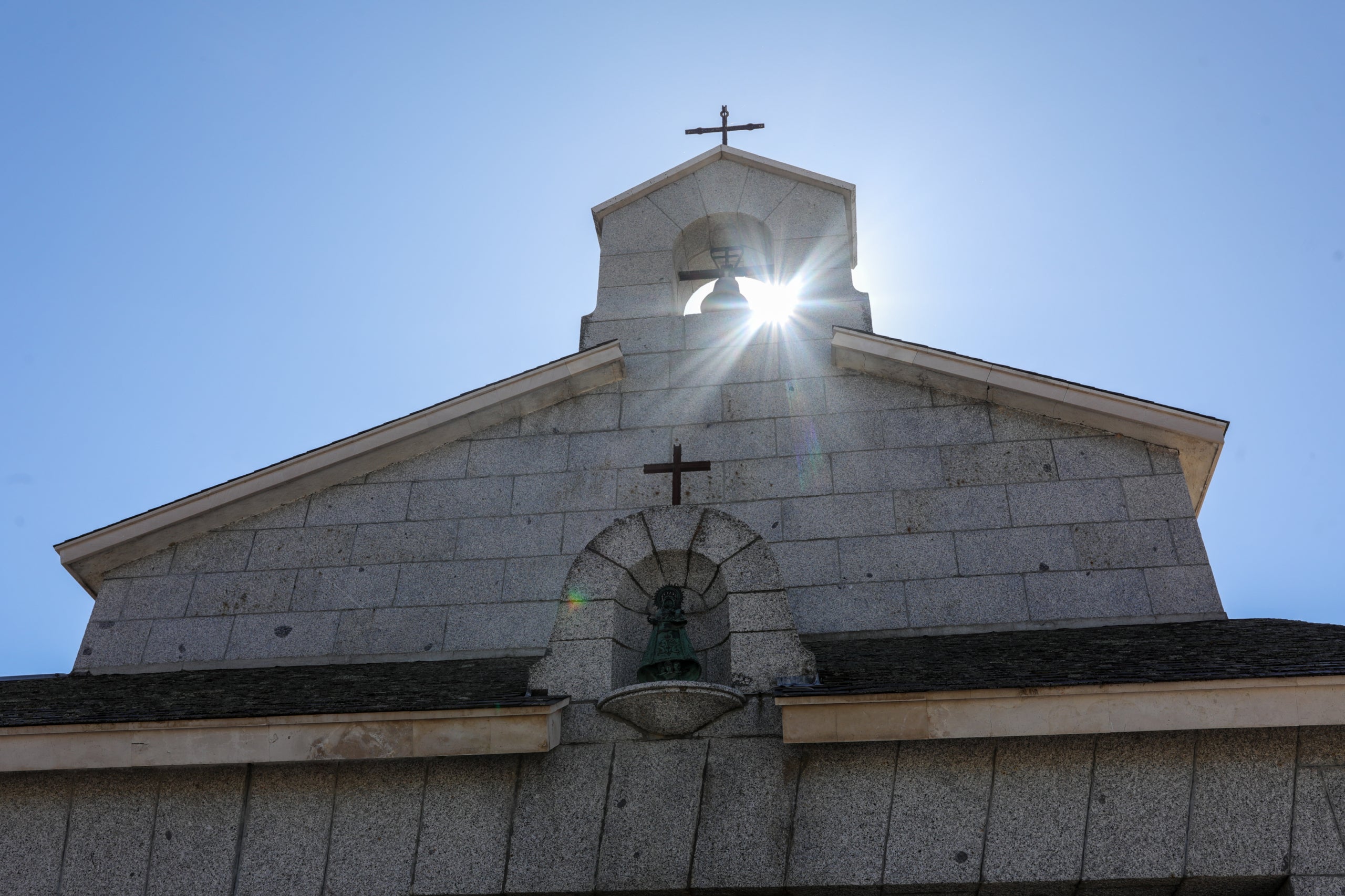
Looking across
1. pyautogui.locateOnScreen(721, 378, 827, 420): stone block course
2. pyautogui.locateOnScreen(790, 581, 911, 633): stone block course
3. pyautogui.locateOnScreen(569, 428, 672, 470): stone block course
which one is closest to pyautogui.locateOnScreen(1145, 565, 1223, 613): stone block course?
pyautogui.locateOnScreen(790, 581, 911, 633): stone block course

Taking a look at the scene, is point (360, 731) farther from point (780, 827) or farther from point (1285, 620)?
point (1285, 620)

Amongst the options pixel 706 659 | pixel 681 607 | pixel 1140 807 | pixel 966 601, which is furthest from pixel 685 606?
pixel 1140 807

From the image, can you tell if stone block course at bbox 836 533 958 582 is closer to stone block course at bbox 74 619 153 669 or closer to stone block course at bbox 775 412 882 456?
stone block course at bbox 775 412 882 456

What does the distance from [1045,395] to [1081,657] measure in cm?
308

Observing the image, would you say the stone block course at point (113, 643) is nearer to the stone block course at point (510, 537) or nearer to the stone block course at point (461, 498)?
the stone block course at point (461, 498)

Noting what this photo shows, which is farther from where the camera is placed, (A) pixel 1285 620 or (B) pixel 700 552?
(A) pixel 1285 620

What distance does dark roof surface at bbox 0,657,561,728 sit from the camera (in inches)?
281

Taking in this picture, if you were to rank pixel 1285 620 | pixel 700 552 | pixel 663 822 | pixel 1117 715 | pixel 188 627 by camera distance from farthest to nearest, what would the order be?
1. pixel 188 627
2. pixel 1285 620
3. pixel 700 552
4. pixel 663 822
5. pixel 1117 715

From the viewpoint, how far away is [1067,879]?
643 centimetres

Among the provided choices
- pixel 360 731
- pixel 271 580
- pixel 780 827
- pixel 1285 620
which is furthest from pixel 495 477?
pixel 1285 620

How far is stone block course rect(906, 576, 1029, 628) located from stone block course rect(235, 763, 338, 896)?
459 cm

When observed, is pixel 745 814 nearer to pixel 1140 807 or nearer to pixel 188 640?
pixel 1140 807

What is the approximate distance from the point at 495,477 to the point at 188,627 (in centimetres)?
295

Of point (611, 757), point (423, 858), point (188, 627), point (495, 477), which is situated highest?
point (495, 477)
